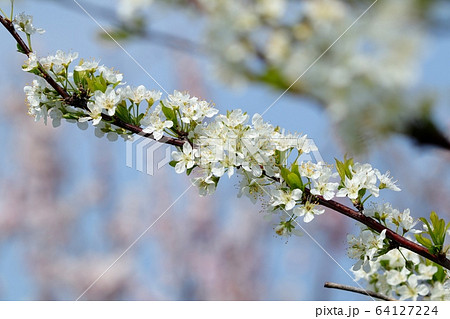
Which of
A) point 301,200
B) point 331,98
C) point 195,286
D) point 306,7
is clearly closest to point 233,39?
point 306,7

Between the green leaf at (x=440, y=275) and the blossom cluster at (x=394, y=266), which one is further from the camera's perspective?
the green leaf at (x=440, y=275)

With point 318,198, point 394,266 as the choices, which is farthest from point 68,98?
point 394,266

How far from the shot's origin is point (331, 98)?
4.16ft

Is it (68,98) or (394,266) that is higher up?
(68,98)

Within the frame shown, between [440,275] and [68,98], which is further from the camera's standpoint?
[440,275]

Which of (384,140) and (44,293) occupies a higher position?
(44,293)

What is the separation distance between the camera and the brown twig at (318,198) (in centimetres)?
116

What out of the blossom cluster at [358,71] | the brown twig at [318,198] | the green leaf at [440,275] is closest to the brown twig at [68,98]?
the brown twig at [318,198]

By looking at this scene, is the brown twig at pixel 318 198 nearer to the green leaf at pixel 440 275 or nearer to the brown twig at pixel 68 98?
the brown twig at pixel 68 98

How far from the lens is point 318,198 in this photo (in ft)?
3.85

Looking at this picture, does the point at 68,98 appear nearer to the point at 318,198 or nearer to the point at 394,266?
the point at 318,198

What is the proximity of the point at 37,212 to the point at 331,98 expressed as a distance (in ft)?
21.1

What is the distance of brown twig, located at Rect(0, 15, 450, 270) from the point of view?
45.8 inches

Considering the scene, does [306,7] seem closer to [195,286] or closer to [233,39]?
[233,39]
